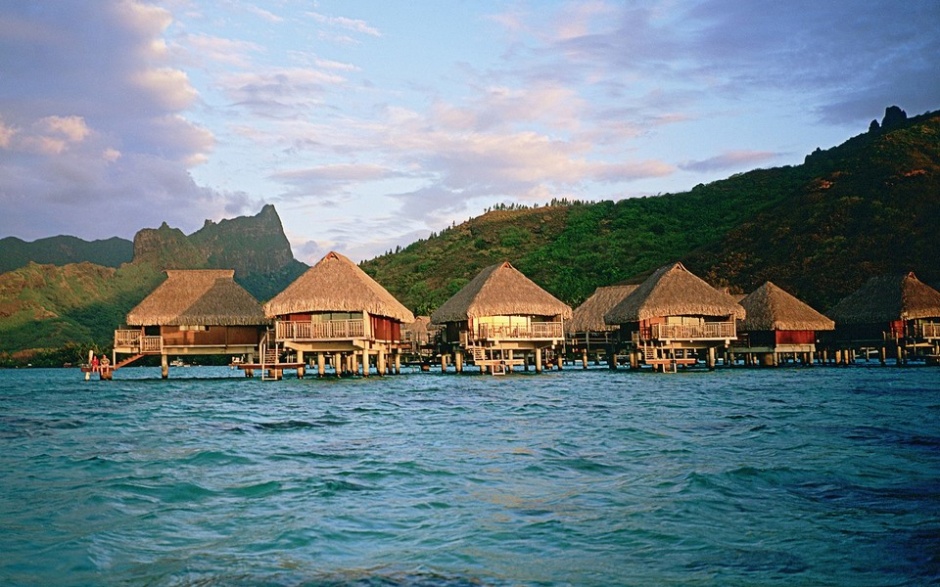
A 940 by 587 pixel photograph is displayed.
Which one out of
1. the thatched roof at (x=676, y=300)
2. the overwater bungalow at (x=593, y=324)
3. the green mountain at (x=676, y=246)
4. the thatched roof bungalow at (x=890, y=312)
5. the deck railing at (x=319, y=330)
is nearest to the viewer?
the deck railing at (x=319, y=330)

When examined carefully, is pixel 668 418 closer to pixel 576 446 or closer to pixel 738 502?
pixel 576 446

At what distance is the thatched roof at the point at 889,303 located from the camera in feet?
142

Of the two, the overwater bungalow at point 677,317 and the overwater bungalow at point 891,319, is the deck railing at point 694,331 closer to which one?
the overwater bungalow at point 677,317

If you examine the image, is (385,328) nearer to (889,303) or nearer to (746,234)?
(889,303)

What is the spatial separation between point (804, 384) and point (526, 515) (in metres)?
22.3

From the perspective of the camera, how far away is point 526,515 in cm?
871

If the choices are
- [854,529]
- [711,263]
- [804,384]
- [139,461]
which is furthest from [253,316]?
[711,263]

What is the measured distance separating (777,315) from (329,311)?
23169 mm

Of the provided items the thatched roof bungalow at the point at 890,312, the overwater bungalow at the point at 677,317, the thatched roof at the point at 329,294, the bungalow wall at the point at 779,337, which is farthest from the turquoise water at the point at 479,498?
the thatched roof bungalow at the point at 890,312

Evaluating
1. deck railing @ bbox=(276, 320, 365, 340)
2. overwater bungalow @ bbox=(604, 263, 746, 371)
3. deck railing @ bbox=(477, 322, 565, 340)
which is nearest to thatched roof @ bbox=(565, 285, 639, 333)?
overwater bungalow @ bbox=(604, 263, 746, 371)

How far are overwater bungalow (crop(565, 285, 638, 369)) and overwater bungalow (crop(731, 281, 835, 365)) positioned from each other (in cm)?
755

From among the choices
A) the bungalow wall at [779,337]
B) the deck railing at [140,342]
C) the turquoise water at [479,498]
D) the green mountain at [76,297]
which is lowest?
the turquoise water at [479,498]

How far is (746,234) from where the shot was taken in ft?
269

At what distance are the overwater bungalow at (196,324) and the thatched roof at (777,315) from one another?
25.0 m
